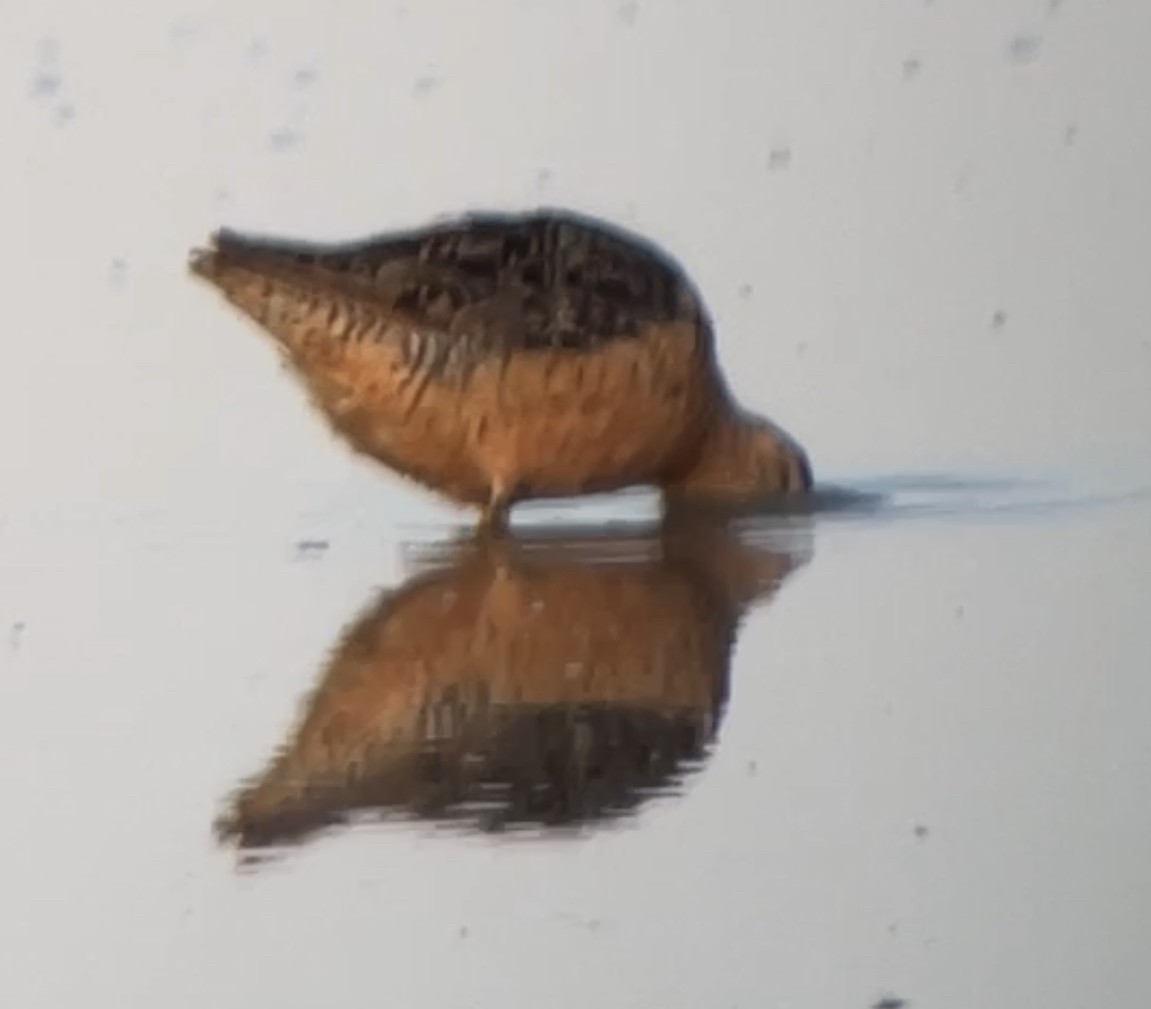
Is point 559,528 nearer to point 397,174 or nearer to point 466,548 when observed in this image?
point 466,548

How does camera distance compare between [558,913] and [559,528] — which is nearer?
[558,913]

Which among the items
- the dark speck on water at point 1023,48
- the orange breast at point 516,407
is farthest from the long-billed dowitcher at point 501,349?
the dark speck on water at point 1023,48

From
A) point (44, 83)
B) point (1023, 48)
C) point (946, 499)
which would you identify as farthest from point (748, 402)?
point (44, 83)

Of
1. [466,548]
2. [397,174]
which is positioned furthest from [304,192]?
[466,548]

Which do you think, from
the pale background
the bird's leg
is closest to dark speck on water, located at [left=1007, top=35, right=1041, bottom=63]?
the pale background

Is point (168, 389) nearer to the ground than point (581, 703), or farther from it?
farther from it

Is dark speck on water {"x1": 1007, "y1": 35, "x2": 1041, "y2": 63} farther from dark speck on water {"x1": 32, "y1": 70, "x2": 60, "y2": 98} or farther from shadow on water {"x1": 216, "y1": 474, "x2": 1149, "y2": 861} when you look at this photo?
dark speck on water {"x1": 32, "y1": 70, "x2": 60, "y2": 98}
